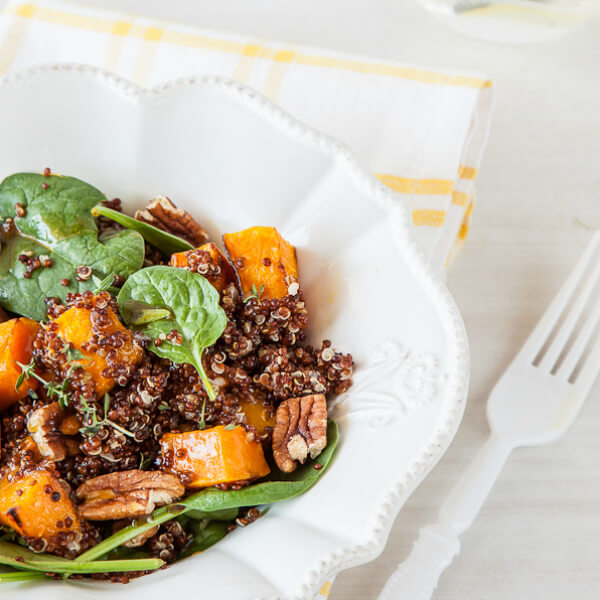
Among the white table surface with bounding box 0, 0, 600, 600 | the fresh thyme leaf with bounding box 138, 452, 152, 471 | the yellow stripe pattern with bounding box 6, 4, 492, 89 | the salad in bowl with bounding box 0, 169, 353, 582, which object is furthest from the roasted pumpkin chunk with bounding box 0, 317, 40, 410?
the yellow stripe pattern with bounding box 6, 4, 492, 89

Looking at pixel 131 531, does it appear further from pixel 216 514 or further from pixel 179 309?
pixel 179 309

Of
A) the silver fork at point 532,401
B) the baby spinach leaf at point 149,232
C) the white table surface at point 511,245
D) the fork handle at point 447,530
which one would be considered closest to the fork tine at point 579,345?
the silver fork at point 532,401

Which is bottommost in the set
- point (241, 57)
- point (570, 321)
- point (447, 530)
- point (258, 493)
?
point (447, 530)

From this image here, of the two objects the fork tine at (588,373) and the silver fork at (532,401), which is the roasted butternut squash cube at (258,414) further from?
the fork tine at (588,373)

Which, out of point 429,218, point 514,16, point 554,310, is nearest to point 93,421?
point 429,218

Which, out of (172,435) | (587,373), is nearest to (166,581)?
(172,435)

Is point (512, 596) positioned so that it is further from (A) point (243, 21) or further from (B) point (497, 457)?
(A) point (243, 21)

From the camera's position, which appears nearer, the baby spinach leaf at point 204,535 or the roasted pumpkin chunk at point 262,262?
the baby spinach leaf at point 204,535
